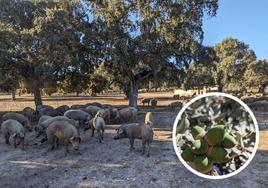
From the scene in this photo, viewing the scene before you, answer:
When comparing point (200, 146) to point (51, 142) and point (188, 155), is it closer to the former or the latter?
point (188, 155)

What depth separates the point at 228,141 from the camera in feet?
8.89

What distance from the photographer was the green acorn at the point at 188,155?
2.89 m

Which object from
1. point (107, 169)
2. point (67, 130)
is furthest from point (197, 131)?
point (67, 130)

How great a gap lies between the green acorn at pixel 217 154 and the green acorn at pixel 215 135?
0.06 meters

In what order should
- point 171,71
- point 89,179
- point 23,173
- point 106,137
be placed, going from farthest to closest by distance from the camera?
point 171,71
point 106,137
point 23,173
point 89,179

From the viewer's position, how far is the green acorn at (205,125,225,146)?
2654mm

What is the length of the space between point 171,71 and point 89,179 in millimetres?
21598

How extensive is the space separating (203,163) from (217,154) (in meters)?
0.15

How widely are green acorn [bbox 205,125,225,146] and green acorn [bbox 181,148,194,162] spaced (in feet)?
0.86

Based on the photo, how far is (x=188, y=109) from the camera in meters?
3.06

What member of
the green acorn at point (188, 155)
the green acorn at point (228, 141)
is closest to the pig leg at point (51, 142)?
the green acorn at point (188, 155)

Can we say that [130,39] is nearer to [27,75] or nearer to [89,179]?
[27,75]

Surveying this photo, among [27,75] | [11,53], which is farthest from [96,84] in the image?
[11,53]

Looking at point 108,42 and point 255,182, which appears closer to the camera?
point 255,182
